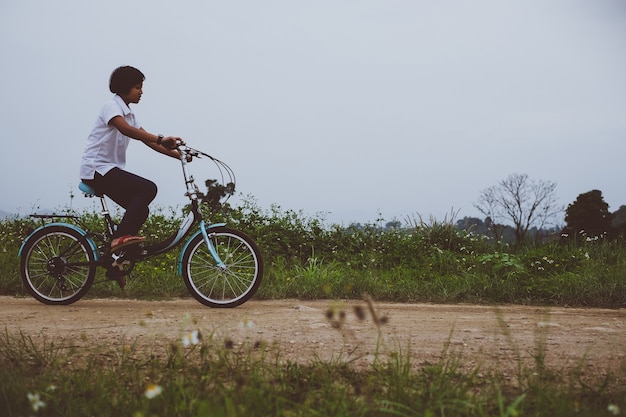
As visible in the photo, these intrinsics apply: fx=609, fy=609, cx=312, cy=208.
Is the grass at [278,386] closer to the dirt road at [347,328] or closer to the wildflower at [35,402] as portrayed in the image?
the wildflower at [35,402]

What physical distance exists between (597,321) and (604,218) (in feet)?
44.6

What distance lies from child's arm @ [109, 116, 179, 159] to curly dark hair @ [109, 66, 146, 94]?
406 millimetres

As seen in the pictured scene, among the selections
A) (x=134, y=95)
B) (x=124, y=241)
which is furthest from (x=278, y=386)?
(x=134, y=95)

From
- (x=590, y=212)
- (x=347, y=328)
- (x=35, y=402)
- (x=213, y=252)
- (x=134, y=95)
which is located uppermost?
(x=590, y=212)

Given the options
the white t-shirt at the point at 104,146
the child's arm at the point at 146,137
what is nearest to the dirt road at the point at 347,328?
the white t-shirt at the point at 104,146

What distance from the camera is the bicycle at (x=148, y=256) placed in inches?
246

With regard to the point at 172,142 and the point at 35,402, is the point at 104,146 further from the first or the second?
the point at 35,402

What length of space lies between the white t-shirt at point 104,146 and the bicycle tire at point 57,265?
34.4 inches

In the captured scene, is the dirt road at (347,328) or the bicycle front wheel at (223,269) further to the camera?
the bicycle front wheel at (223,269)

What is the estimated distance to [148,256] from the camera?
6.51 meters

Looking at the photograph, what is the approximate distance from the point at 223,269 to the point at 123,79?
2.19m

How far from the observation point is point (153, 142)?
6246mm

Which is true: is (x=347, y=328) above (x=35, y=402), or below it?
above

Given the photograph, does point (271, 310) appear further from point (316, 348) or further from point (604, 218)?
point (604, 218)
